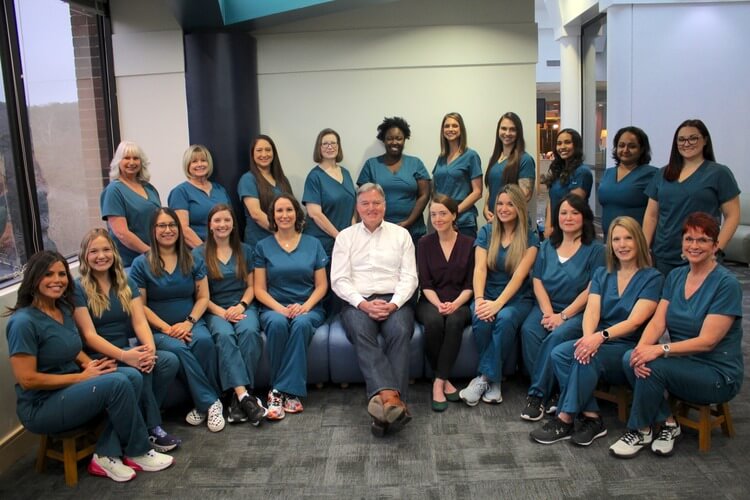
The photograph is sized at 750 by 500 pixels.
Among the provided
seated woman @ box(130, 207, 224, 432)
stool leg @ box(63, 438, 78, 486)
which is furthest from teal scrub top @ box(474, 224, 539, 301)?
stool leg @ box(63, 438, 78, 486)

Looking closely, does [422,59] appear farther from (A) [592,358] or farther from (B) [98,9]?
(A) [592,358]

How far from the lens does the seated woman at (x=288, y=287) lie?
3484 mm

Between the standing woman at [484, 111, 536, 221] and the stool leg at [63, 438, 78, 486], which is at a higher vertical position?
the standing woman at [484, 111, 536, 221]

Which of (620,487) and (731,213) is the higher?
(731,213)

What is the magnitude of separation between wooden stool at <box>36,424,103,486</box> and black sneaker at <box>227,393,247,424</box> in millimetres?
620

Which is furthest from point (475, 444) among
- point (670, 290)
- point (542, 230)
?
point (542, 230)

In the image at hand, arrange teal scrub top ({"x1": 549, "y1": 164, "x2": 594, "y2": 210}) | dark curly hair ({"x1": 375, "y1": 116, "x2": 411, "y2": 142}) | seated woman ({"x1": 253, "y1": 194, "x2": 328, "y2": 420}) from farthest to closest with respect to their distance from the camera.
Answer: dark curly hair ({"x1": 375, "y1": 116, "x2": 411, "y2": 142}) → teal scrub top ({"x1": 549, "y1": 164, "x2": 594, "y2": 210}) → seated woman ({"x1": 253, "y1": 194, "x2": 328, "y2": 420})

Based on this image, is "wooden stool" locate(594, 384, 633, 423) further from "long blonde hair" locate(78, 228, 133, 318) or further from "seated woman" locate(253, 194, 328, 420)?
"long blonde hair" locate(78, 228, 133, 318)

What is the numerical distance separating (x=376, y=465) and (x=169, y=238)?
4.88ft

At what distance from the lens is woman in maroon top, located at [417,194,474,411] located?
350 centimetres

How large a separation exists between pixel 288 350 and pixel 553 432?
1379 millimetres

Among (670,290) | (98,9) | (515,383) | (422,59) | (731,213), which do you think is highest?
(98,9)

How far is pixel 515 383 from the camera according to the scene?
3715mm

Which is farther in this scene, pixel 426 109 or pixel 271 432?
pixel 426 109
